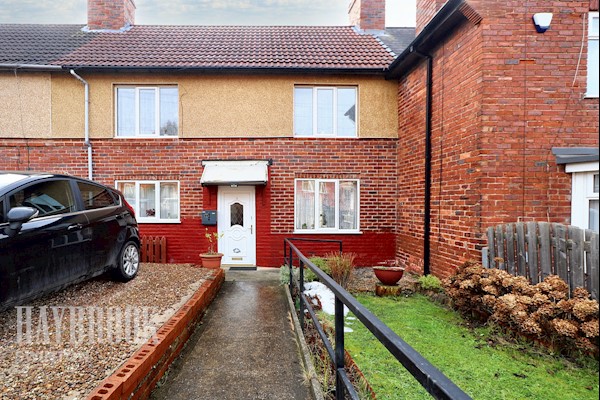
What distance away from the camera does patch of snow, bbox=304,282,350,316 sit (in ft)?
18.5

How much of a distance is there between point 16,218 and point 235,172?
18.5 ft

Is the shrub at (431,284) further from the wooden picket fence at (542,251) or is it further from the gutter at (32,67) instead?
the gutter at (32,67)

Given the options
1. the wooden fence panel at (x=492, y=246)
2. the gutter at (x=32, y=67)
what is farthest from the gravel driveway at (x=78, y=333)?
the gutter at (x=32, y=67)

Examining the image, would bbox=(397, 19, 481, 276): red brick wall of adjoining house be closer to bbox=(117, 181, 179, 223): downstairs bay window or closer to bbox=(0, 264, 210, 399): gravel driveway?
bbox=(0, 264, 210, 399): gravel driveway

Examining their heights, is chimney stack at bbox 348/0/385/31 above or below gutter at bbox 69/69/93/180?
above

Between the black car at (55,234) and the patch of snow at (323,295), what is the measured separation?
3.13 m

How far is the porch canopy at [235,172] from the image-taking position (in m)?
8.78

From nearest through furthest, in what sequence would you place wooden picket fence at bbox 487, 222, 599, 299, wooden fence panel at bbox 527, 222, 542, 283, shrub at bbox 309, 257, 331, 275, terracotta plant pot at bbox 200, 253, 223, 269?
wooden picket fence at bbox 487, 222, 599, 299 → wooden fence panel at bbox 527, 222, 542, 283 → shrub at bbox 309, 257, 331, 275 → terracotta plant pot at bbox 200, 253, 223, 269

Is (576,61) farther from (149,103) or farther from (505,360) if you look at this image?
(149,103)

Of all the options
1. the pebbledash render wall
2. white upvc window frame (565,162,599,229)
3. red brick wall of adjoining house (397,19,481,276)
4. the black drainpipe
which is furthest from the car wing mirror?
the black drainpipe


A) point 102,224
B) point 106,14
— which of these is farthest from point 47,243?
point 106,14

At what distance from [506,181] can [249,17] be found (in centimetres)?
1044

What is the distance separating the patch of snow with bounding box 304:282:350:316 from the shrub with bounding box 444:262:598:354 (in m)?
1.87

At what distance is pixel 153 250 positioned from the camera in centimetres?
920
